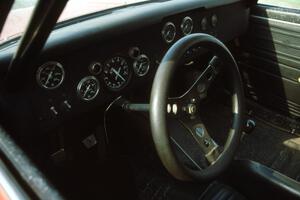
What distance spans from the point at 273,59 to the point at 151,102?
5.11ft

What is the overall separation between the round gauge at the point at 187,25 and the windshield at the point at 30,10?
0.90 feet

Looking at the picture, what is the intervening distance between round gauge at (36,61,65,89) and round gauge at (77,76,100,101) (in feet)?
0.35

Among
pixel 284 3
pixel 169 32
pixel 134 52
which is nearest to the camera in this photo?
pixel 134 52

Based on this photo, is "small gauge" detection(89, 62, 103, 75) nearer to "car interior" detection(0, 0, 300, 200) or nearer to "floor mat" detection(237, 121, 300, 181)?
"car interior" detection(0, 0, 300, 200)

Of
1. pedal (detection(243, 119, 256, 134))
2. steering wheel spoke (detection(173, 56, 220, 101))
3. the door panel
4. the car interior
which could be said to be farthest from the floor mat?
steering wheel spoke (detection(173, 56, 220, 101))

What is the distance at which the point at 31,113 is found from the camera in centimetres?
163

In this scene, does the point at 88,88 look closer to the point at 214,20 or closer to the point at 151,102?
the point at 151,102

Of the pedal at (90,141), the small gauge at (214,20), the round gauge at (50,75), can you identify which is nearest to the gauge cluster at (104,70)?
the round gauge at (50,75)

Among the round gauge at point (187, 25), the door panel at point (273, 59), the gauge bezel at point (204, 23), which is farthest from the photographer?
the door panel at point (273, 59)

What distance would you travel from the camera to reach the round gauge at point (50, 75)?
1.62 metres

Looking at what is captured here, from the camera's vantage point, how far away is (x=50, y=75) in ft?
5.46

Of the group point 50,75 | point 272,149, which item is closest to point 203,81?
point 50,75

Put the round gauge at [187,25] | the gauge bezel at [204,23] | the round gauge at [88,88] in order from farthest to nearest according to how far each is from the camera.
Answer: the gauge bezel at [204,23] → the round gauge at [187,25] → the round gauge at [88,88]

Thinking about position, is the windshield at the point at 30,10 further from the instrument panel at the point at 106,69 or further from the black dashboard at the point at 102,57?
the instrument panel at the point at 106,69
